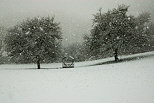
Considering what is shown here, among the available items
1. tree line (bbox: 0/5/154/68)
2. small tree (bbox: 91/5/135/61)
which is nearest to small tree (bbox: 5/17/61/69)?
tree line (bbox: 0/5/154/68)

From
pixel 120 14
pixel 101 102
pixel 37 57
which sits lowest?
pixel 101 102

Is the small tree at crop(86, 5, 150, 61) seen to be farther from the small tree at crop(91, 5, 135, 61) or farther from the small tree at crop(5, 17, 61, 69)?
the small tree at crop(5, 17, 61, 69)

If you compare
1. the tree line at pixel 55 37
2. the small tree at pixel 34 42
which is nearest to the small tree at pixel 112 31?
the tree line at pixel 55 37

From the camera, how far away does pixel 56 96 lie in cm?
1393

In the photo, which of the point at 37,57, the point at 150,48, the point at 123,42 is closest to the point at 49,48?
the point at 37,57

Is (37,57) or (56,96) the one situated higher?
(37,57)

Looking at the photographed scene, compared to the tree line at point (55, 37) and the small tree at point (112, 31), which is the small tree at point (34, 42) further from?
the small tree at point (112, 31)

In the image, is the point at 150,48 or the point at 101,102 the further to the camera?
the point at 150,48

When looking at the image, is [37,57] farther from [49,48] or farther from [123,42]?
[123,42]

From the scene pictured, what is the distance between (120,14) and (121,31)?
152 inches

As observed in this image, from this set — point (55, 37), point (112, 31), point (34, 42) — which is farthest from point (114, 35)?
point (34, 42)

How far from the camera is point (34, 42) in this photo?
132 ft

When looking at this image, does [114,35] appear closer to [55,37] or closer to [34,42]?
[55,37]

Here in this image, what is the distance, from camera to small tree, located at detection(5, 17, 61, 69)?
40438 millimetres
